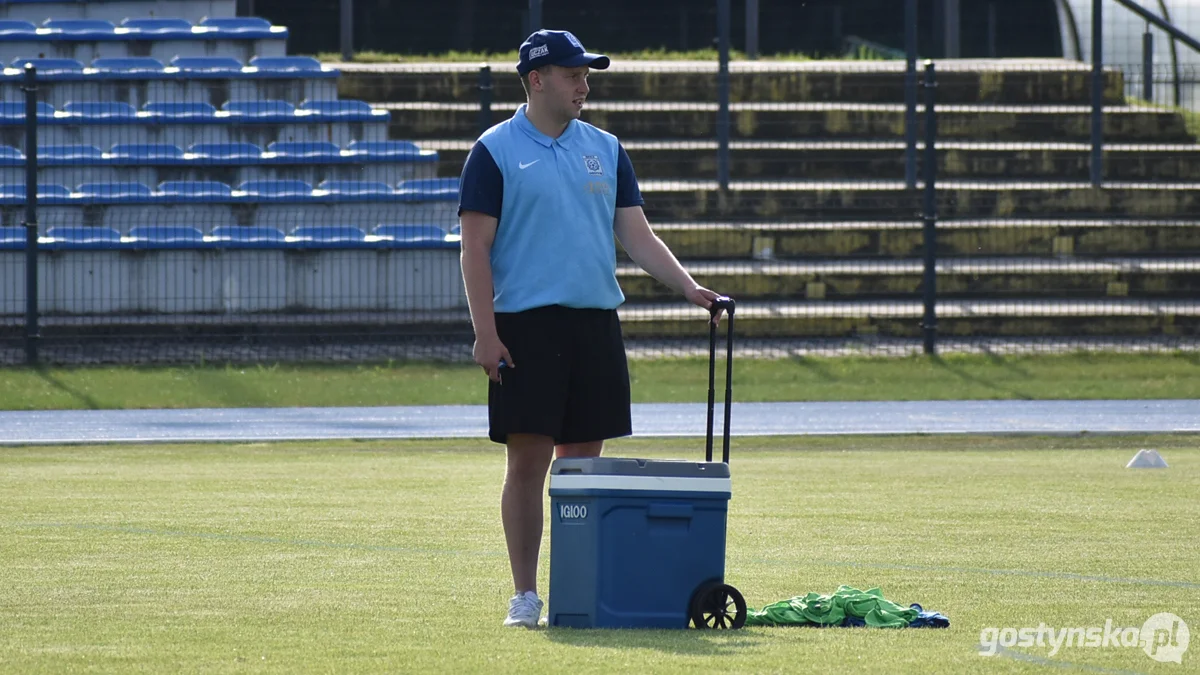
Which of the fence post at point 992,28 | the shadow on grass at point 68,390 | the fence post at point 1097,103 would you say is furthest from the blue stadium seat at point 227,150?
the fence post at point 992,28

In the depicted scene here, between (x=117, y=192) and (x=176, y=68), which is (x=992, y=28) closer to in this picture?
(x=176, y=68)

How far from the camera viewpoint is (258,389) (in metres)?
16.8

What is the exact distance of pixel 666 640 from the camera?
5.07 metres

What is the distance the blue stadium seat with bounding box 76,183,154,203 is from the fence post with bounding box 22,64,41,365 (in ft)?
5.72

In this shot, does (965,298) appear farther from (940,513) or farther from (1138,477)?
(940,513)

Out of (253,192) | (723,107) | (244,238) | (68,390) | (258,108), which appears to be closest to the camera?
(68,390)

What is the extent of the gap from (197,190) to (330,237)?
6.25 feet

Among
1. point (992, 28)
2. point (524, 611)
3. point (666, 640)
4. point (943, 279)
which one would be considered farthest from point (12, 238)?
point (992, 28)

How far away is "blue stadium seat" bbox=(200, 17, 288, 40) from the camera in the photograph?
77.4ft

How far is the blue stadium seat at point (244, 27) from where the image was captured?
2358 cm

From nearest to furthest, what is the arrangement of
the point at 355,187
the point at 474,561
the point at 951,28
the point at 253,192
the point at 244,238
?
the point at 474,561
the point at 244,238
the point at 253,192
the point at 355,187
the point at 951,28

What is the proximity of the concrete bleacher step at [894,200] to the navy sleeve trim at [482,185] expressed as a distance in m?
15.0

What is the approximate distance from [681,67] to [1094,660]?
20.7 metres

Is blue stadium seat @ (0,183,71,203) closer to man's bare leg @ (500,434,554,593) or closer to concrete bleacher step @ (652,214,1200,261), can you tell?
concrete bleacher step @ (652,214,1200,261)
